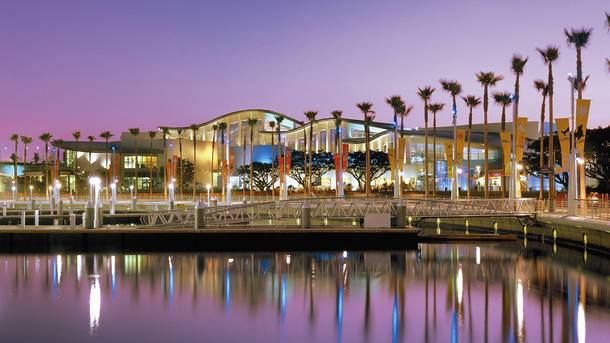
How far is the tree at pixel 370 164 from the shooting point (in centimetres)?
10962

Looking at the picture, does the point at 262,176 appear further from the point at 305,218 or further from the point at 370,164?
the point at 305,218

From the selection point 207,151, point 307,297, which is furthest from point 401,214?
point 207,151

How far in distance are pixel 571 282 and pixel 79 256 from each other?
84.1 feet

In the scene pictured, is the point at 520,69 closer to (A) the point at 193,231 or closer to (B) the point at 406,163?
(A) the point at 193,231

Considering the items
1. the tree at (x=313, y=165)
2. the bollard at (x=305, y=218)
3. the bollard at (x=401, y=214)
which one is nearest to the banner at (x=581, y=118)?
the bollard at (x=401, y=214)

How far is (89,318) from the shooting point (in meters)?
24.1

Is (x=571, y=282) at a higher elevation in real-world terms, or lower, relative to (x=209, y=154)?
lower

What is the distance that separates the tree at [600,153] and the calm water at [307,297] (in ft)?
135

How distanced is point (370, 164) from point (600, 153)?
126ft

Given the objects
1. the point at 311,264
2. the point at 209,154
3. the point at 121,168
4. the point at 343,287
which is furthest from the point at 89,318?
the point at 209,154

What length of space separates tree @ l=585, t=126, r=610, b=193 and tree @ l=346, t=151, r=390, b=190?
3505cm

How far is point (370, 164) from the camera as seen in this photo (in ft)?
359

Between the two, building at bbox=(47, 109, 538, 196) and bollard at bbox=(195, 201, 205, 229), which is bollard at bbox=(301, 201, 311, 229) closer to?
bollard at bbox=(195, 201, 205, 229)


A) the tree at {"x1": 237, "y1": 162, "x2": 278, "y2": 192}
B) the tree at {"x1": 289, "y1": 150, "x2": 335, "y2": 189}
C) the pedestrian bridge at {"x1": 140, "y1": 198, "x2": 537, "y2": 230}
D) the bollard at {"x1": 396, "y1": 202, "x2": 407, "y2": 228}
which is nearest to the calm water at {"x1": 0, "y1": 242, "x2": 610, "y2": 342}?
the bollard at {"x1": 396, "y1": 202, "x2": 407, "y2": 228}
